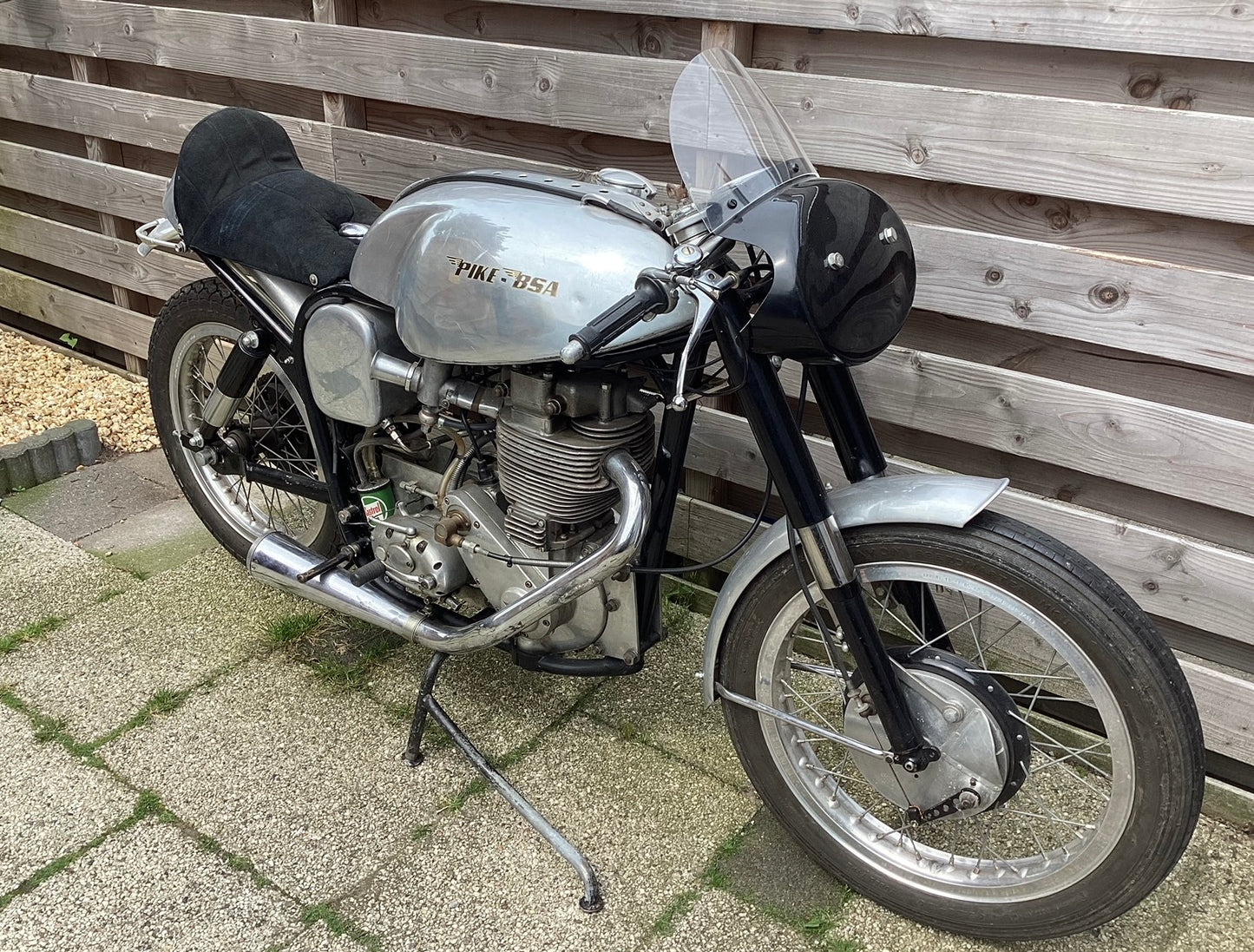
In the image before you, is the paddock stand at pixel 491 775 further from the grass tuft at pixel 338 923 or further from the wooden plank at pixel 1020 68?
the wooden plank at pixel 1020 68

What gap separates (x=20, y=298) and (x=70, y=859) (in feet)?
11.1

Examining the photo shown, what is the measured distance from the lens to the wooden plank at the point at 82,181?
381 cm

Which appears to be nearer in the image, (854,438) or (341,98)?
(854,438)

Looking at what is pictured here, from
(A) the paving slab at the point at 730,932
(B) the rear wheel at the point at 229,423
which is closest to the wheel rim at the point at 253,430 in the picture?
(B) the rear wheel at the point at 229,423

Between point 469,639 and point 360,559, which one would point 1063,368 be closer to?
point 469,639

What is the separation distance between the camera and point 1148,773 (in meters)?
1.66

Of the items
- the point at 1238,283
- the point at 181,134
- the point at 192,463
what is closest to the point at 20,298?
the point at 181,134

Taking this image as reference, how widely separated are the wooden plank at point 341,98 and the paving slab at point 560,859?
1.92 meters

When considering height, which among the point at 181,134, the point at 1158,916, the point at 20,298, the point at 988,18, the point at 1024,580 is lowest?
the point at 1158,916

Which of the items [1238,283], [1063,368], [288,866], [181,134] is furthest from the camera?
[181,134]

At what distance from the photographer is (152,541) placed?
3.22 m

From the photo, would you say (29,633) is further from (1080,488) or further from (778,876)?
(1080,488)

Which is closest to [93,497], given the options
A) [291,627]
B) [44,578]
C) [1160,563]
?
[44,578]

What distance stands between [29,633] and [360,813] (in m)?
1.21
